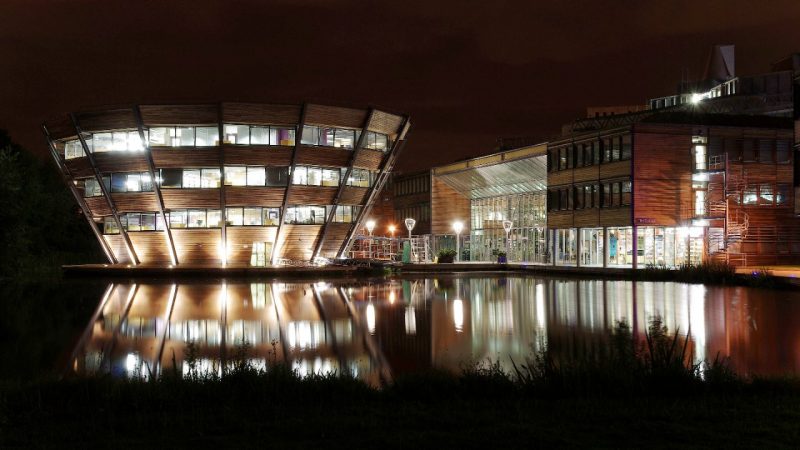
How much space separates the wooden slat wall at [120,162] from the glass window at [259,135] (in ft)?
23.2

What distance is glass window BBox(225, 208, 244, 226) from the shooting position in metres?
56.3

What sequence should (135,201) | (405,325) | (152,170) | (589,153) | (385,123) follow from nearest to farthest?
(405,325) < (152,170) < (589,153) < (135,201) < (385,123)

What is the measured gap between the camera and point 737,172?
5156 cm

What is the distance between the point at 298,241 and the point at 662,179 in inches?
945

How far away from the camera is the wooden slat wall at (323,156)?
55.2 meters

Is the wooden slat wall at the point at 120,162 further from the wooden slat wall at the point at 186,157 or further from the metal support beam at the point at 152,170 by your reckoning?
the wooden slat wall at the point at 186,157

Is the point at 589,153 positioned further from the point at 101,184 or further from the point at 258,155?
the point at 101,184

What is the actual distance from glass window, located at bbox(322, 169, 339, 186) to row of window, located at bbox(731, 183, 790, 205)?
82.2ft

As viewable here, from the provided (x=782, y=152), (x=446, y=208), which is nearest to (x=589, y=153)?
(x=782, y=152)

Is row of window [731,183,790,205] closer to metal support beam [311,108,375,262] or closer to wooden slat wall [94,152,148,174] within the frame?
metal support beam [311,108,375,262]

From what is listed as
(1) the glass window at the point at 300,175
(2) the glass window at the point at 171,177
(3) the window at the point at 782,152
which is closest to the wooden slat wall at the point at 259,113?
(1) the glass window at the point at 300,175

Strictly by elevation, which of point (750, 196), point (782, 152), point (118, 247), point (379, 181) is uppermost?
point (782, 152)

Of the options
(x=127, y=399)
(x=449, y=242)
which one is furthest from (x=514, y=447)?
(x=449, y=242)

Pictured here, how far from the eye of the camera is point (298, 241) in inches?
2301
